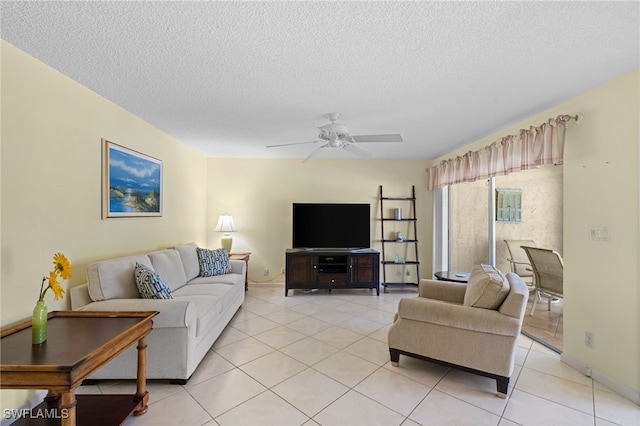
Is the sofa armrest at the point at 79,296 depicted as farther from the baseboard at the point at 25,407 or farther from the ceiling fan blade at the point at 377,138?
the ceiling fan blade at the point at 377,138

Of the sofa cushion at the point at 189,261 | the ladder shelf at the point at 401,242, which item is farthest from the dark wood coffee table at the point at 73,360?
the ladder shelf at the point at 401,242

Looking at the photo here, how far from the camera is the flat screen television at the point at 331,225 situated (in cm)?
501

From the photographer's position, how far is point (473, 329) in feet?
7.06

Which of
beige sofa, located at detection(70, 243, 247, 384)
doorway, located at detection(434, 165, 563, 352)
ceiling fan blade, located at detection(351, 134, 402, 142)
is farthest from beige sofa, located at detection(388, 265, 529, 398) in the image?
doorway, located at detection(434, 165, 563, 352)

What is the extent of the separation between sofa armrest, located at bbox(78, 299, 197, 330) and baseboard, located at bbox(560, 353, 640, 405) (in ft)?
10.7

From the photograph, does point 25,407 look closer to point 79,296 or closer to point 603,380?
point 79,296

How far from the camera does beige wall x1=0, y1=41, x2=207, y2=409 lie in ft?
5.92

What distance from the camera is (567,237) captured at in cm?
258

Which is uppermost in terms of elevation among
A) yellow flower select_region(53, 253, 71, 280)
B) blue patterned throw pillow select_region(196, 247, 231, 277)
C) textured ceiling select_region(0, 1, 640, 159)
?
textured ceiling select_region(0, 1, 640, 159)

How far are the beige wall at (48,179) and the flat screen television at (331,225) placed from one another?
2544 millimetres

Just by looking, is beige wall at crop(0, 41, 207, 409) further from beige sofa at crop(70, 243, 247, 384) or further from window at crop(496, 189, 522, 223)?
window at crop(496, 189, 522, 223)

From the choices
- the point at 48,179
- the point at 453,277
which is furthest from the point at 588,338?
the point at 48,179

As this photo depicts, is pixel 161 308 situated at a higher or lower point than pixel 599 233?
lower

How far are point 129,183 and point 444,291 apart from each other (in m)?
3.54
